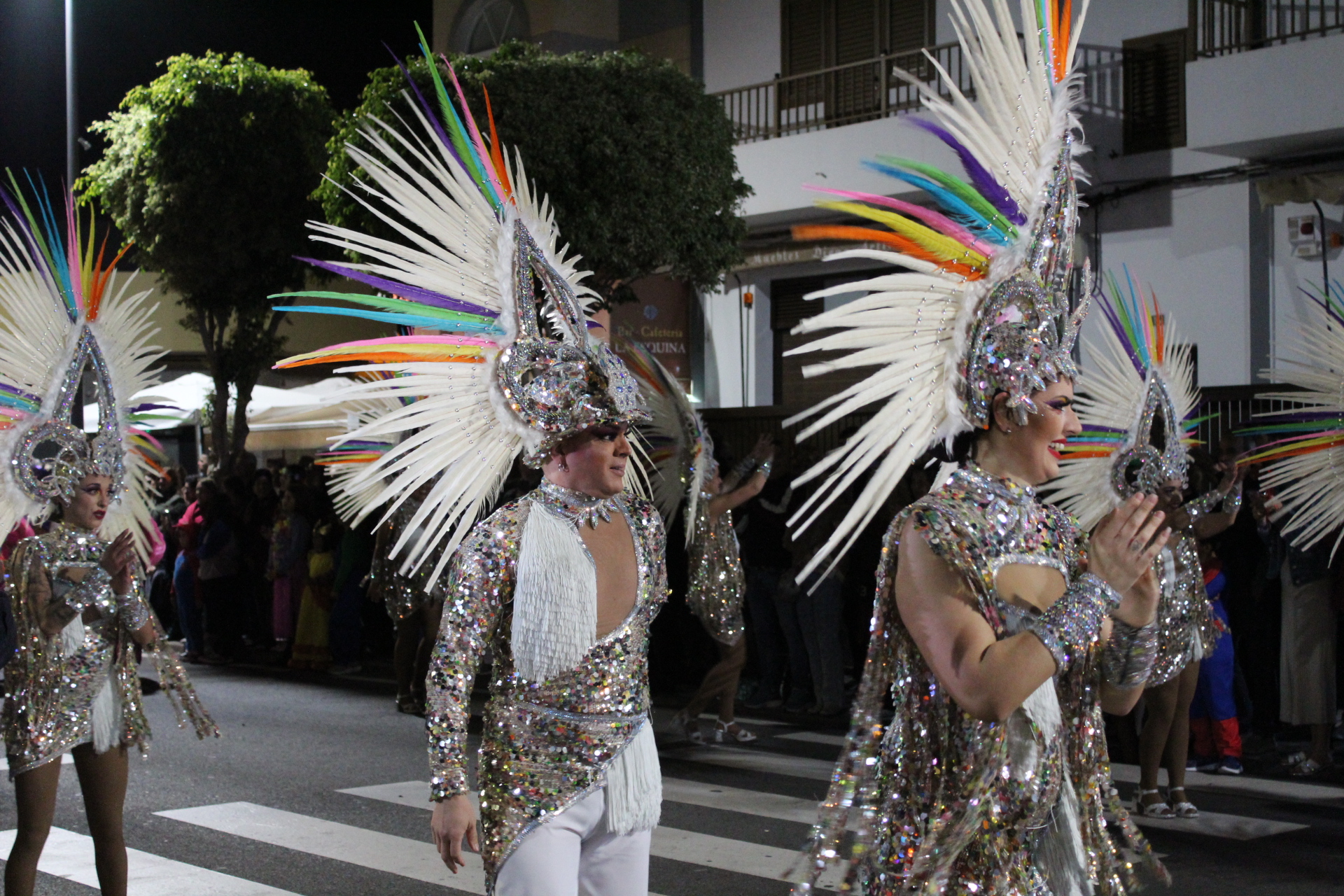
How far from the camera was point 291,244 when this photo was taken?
1959 cm

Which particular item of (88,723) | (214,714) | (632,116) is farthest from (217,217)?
(88,723)

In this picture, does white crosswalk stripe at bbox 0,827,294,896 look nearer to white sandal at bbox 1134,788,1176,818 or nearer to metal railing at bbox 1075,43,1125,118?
white sandal at bbox 1134,788,1176,818

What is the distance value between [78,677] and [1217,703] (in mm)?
6216

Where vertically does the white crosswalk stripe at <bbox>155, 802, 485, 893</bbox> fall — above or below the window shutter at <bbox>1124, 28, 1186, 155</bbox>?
below

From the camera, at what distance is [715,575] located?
348 inches

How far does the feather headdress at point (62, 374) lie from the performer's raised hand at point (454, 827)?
8.80ft

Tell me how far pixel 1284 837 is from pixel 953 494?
4.98m

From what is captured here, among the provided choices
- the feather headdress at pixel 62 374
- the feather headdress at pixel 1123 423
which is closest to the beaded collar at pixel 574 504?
the feather headdress at pixel 62 374

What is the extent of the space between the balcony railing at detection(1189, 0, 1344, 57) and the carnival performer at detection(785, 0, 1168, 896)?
1310 cm

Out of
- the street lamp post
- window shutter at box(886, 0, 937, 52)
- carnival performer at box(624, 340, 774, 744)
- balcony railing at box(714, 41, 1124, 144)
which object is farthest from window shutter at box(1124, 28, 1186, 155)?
the street lamp post

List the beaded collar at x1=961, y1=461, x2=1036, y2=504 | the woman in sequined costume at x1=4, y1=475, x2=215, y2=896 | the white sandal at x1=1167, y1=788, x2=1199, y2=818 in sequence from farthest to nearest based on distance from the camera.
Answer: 1. the white sandal at x1=1167, y1=788, x2=1199, y2=818
2. the woman in sequined costume at x1=4, y1=475, x2=215, y2=896
3. the beaded collar at x1=961, y1=461, x2=1036, y2=504

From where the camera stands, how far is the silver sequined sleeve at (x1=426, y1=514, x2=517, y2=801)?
3451 mm

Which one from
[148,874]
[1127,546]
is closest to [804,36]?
[148,874]

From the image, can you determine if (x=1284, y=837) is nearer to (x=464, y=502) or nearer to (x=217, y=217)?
(x=464, y=502)
